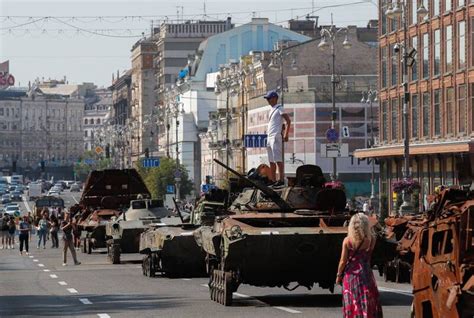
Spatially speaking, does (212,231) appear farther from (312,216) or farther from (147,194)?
(147,194)

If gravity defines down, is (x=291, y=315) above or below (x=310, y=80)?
below

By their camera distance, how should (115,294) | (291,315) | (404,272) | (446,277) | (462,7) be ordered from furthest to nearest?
(462,7) < (404,272) < (115,294) < (291,315) < (446,277)

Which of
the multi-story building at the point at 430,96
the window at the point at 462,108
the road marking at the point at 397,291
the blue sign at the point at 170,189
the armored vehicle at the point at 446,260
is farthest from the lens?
the blue sign at the point at 170,189

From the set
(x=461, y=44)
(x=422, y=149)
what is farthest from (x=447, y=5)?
(x=422, y=149)

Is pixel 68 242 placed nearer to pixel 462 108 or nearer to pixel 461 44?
pixel 462 108

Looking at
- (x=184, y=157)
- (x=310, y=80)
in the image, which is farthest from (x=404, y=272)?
(x=184, y=157)

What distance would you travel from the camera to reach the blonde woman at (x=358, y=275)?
18.1 metres

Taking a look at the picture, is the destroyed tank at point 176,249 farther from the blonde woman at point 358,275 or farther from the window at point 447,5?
the window at point 447,5

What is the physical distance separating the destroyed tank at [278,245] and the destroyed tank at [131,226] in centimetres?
1777

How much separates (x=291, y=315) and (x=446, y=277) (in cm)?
556

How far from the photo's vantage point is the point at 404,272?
111 ft

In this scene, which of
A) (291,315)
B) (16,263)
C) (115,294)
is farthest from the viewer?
(16,263)

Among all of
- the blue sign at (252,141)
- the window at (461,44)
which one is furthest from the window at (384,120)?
the window at (461,44)

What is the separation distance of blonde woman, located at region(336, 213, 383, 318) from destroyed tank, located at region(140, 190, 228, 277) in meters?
14.1
